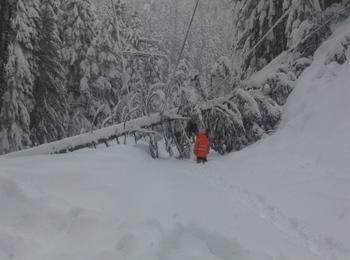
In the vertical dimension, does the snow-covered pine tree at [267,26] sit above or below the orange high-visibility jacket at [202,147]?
above

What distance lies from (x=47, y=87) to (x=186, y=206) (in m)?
17.1

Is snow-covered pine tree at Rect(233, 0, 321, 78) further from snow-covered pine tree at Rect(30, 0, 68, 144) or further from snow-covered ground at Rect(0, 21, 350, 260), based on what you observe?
snow-covered pine tree at Rect(30, 0, 68, 144)

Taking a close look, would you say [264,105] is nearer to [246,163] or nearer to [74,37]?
[246,163]

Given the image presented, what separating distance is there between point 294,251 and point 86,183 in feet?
10.6

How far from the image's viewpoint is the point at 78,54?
27234mm

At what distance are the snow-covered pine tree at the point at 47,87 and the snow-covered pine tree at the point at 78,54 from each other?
337 centimetres

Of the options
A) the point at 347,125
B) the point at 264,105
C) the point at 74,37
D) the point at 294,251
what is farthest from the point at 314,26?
the point at 74,37

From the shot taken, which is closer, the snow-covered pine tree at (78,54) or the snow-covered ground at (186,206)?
the snow-covered ground at (186,206)

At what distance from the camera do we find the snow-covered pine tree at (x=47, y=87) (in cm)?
2180

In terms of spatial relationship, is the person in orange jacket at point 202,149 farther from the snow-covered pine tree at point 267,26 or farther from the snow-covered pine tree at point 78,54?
the snow-covered pine tree at point 78,54

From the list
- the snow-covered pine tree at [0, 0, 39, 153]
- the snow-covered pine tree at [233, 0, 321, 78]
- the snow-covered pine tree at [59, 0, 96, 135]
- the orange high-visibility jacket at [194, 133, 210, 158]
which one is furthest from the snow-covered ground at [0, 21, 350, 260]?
the snow-covered pine tree at [59, 0, 96, 135]

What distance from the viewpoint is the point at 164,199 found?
703cm

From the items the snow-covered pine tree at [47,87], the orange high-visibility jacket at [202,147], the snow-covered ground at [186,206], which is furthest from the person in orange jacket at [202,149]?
the snow-covered pine tree at [47,87]

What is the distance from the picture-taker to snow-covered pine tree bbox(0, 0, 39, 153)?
63.0 feet
